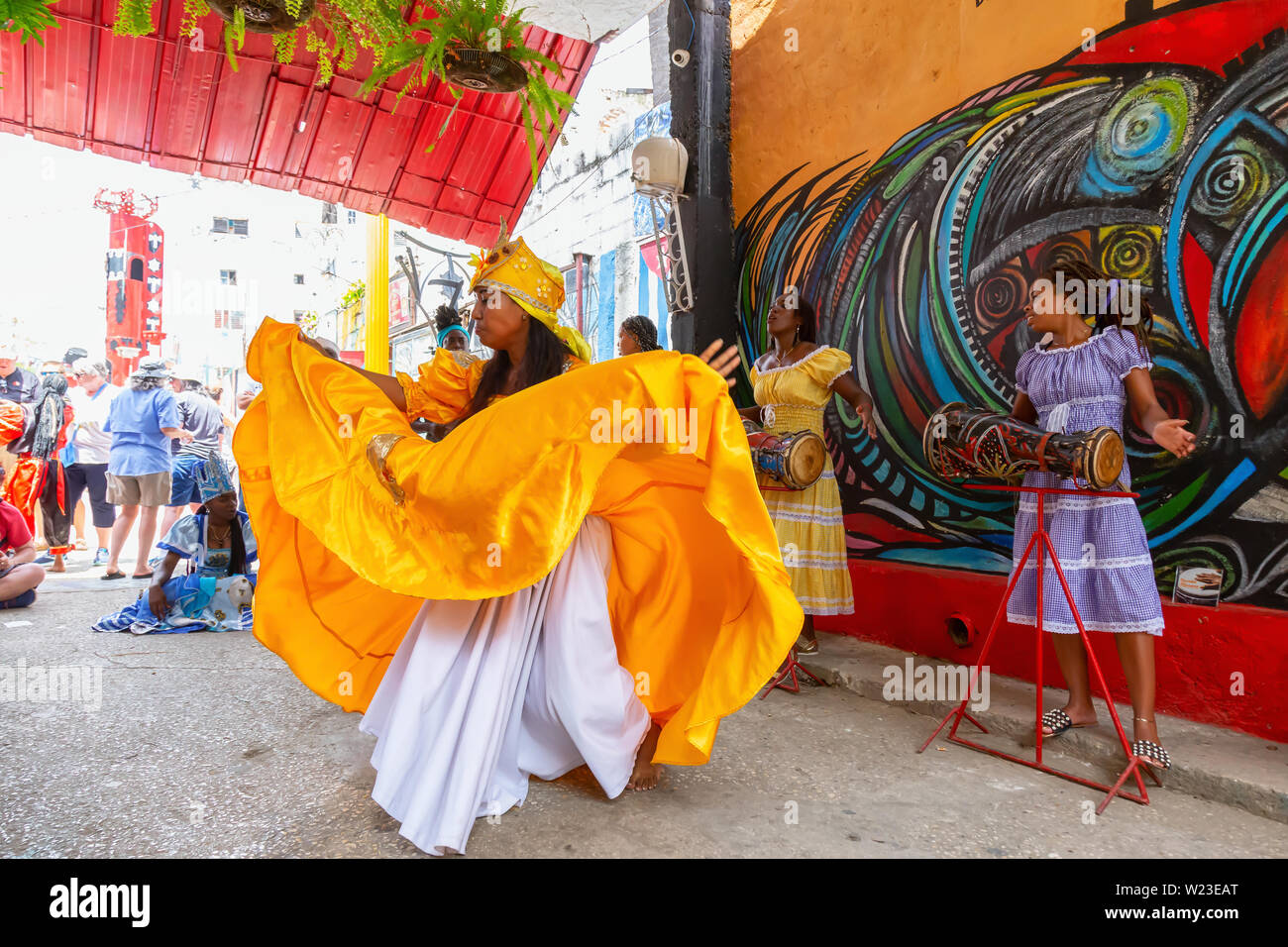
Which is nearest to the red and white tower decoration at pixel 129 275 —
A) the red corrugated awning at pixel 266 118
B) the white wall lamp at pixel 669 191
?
the red corrugated awning at pixel 266 118

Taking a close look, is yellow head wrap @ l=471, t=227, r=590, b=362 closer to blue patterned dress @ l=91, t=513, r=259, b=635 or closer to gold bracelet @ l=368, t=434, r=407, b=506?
gold bracelet @ l=368, t=434, r=407, b=506

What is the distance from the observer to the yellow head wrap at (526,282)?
264 centimetres

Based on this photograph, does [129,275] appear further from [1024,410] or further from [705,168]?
[1024,410]

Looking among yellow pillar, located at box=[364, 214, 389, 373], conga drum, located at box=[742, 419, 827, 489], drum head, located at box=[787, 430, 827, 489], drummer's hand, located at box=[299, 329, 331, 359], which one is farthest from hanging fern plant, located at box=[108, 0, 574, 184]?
yellow pillar, located at box=[364, 214, 389, 373]

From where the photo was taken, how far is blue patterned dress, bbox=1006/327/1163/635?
2.81 m

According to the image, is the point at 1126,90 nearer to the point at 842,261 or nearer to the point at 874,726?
the point at 842,261

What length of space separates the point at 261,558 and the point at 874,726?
2633mm

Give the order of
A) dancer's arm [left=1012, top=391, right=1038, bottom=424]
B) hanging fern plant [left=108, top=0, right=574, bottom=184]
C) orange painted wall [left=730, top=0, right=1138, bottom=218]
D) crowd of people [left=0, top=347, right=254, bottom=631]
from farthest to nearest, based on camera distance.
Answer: crowd of people [left=0, top=347, right=254, bottom=631] < hanging fern plant [left=108, top=0, right=574, bottom=184] < orange painted wall [left=730, top=0, right=1138, bottom=218] < dancer's arm [left=1012, top=391, right=1038, bottom=424]

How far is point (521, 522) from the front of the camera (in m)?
2.15

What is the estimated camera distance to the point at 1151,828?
95.0 inches

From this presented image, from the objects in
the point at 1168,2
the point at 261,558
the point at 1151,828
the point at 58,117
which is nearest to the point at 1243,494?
the point at 1151,828

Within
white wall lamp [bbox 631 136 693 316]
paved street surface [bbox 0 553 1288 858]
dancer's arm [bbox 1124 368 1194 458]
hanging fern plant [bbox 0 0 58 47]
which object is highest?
white wall lamp [bbox 631 136 693 316]

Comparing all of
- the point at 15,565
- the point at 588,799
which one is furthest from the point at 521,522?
the point at 15,565

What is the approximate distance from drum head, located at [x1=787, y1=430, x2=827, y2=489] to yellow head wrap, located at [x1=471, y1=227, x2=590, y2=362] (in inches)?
54.3
